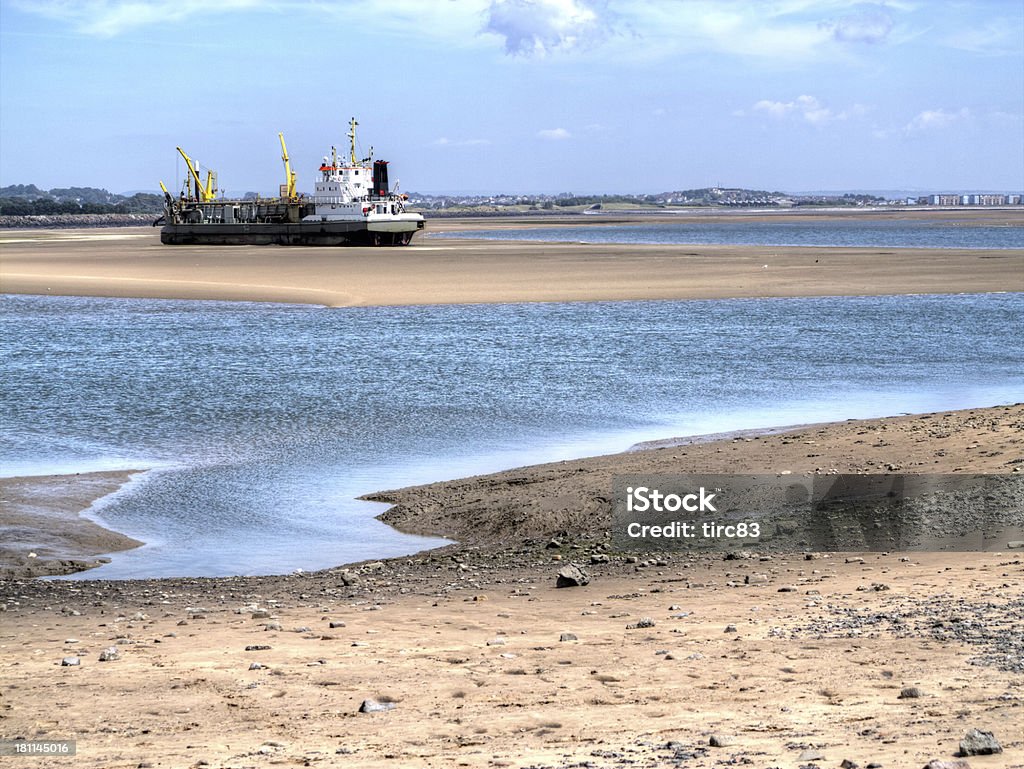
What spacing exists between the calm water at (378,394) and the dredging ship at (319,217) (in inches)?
1911

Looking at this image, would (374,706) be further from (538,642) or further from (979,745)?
(979,745)

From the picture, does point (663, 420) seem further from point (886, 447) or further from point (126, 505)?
point (126, 505)

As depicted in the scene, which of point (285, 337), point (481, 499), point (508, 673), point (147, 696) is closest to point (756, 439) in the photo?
point (481, 499)

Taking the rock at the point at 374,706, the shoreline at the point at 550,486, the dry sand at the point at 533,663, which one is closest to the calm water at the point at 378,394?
the shoreline at the point at 550,486

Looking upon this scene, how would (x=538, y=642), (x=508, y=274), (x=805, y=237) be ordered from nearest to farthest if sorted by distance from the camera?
(x=538, y=642), (x=508, y=274), (x=805, y=237)

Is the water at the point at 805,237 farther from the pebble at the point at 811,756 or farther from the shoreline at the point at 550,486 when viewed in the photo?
the pebble at the point at 811,756

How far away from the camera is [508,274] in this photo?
50.5 metres

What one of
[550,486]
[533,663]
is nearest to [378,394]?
[550,486]

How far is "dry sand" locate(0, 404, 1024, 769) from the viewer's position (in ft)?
19.3

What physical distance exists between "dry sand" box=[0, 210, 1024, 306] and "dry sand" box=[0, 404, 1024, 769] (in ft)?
99.1

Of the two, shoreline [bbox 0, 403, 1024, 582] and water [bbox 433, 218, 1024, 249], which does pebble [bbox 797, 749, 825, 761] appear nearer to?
shoreline [bbox 0, 403, 1024, 582]

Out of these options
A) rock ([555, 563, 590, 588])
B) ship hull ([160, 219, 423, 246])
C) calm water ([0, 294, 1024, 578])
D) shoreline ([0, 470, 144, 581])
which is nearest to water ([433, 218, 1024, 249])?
ship hull ([160, 219, 423, 246])

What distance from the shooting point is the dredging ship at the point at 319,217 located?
83.7 metres

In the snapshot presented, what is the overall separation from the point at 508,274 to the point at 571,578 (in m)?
41.5
